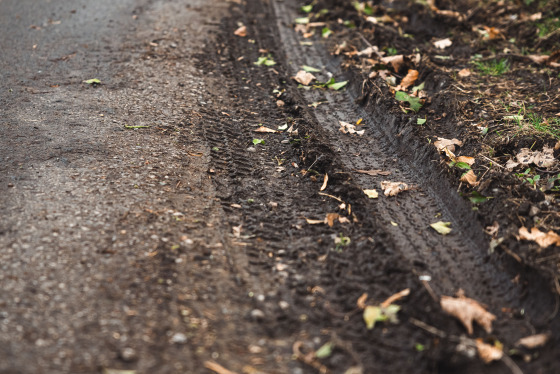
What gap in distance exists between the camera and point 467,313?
2.23 meters

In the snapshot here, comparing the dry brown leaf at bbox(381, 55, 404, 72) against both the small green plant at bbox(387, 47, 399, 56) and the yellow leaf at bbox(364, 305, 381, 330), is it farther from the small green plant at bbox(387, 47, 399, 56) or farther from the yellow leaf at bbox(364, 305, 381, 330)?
the yellow leaf at bbox(364, 305, 381, 330)

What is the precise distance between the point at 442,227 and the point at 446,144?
860mm

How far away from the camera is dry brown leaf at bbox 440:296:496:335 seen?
7.27 feet

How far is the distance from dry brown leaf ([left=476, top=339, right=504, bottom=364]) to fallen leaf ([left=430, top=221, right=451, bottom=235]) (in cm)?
87

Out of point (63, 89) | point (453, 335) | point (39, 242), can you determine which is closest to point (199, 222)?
point (39, 242)

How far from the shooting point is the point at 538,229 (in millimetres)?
2678

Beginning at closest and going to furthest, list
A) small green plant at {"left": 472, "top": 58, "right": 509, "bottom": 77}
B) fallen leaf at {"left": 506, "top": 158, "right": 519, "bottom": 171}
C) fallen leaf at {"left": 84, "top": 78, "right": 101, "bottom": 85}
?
fallen leaf at {"left": 506, "top": 158, "right": 519, "bottom": 171} < fallen leaf at {"left": 84, "top": 78, "right": 101, "bottom": 85} < small green plant at {"left": 472, "top": 58, "right": 509, "bottom": 77}

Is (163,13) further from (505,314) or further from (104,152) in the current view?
(505,314)

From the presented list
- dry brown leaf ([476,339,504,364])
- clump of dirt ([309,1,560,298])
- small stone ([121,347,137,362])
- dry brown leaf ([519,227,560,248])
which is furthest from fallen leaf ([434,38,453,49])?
small stone ([121,347,137,362])

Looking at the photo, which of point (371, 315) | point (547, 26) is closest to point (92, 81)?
point (371, 315)

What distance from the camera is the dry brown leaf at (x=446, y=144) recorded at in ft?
11.3

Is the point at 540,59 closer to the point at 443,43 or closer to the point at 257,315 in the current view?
the point at 443,43

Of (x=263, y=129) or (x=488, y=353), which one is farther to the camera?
(x=263, y=129)

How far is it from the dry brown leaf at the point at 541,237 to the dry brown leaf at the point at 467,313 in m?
0.56
